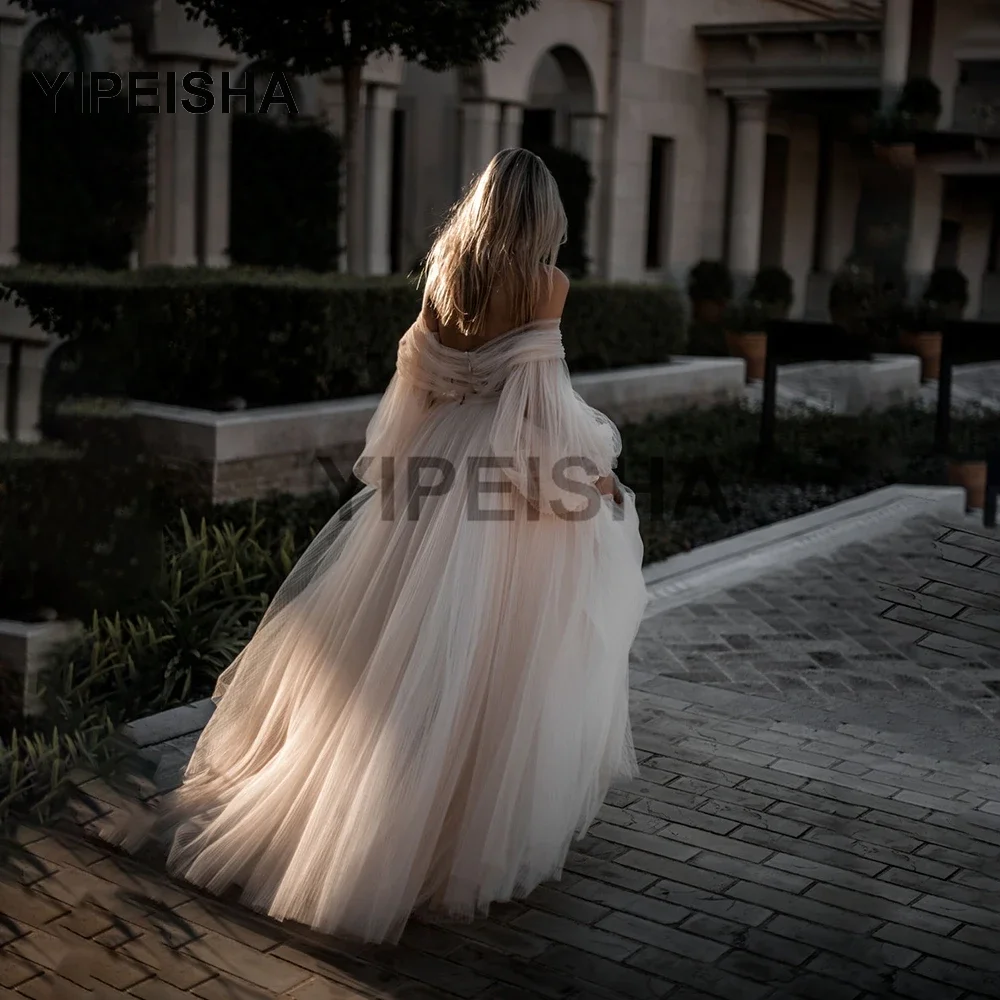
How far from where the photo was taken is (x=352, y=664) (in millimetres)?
3916

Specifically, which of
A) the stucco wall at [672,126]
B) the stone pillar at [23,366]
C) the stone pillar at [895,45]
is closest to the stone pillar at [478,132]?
the stucco wall at [672,126]

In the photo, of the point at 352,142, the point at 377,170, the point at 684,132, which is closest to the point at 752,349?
the point at 377,170

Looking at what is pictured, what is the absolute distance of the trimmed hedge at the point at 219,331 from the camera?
325 inches

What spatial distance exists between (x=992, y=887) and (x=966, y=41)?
70.8 feet

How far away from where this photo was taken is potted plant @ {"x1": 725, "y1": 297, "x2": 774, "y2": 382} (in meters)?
17.1

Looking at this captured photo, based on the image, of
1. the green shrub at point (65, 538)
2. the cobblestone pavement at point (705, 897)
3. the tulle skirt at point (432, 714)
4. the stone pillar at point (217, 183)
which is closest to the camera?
the cobblestone pavement at point (705, 897)

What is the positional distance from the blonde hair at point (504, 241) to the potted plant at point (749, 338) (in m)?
11.9

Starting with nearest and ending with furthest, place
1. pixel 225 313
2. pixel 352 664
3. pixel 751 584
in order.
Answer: pixel 352 664, pixel 751 584, pixel 225 313

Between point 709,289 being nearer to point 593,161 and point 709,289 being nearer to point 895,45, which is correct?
point 593,161

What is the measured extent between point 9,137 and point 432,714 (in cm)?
855

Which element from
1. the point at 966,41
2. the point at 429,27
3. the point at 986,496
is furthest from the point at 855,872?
Answer: the point at 966,41

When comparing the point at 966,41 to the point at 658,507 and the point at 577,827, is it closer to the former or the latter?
the point at 658,507

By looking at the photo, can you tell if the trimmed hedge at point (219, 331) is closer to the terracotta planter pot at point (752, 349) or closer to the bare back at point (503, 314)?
the bare back at point (503, 314)

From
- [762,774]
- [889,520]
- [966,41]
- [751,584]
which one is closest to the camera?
[762,774]
